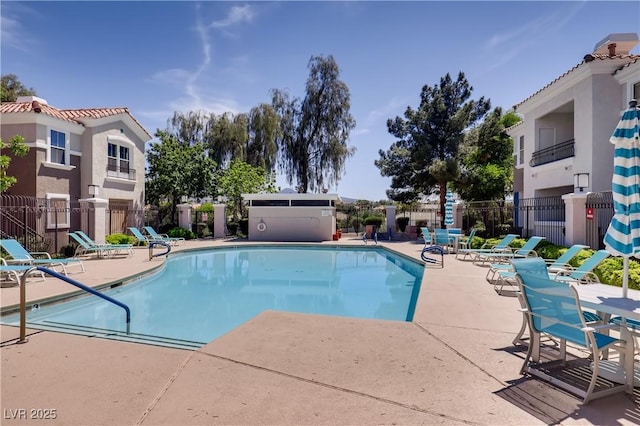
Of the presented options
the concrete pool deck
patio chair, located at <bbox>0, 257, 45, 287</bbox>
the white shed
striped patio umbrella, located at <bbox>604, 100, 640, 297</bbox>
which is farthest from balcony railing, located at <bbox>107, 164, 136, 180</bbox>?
striped patio umbrella, located at <bbox>604, 100, 640, 297</bbox>

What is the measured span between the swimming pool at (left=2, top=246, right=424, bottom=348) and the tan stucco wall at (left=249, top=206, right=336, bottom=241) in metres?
5.99

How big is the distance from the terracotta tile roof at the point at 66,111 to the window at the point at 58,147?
0.81 meters

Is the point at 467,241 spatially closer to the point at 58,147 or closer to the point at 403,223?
the point at 403,223

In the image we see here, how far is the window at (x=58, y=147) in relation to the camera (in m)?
16.6

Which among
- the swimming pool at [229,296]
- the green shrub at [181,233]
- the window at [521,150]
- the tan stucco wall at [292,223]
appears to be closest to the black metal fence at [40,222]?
the swimming pool at [229,296]

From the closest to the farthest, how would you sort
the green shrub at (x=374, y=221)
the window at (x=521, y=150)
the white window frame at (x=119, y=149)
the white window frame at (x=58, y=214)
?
the white window frame at (x=58, y=214), the white window frame at (x=119, y=149), the window at (x=521, y=150), the green shrub at (x=374, y=221)

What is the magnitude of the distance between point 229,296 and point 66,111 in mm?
16532

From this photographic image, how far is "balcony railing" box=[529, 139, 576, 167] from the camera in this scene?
15.2 m

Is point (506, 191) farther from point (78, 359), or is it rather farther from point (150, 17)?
point (78, 359)

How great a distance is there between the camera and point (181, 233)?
2203 cm

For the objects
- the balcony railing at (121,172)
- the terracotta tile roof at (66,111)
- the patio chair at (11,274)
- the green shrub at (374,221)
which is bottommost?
the patio chair at (11,274)

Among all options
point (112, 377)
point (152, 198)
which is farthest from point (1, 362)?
point (152, 198)

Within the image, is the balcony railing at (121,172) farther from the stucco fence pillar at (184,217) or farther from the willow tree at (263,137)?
the willow tree at (263,137)

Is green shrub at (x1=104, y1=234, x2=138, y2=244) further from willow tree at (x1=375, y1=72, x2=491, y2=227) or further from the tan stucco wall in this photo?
willow tree at (x1=375, y1=72, x2=491, y2=227)
